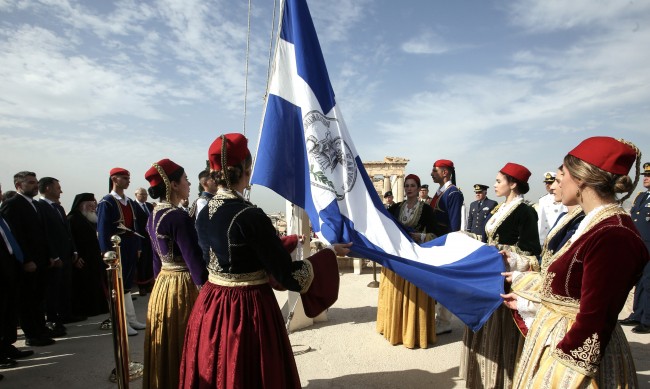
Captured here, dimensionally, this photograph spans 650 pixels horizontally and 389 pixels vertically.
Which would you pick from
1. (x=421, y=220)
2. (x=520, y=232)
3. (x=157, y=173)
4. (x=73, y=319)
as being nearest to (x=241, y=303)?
(x=157, y=173)

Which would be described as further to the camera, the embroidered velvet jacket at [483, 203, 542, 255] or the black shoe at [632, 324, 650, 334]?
the black shoe at [632, 324, 650, 334]

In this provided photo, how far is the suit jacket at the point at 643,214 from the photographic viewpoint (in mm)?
5574

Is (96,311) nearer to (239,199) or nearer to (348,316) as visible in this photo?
(348,316)

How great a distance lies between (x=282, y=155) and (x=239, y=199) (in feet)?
4.99

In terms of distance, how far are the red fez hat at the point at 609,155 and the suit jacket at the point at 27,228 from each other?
620 cm

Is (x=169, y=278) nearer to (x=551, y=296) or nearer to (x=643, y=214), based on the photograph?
(x=551, y=296)

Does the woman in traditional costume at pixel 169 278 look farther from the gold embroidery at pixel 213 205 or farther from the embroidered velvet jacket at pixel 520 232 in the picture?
the embroidered velvet jacket at pixel 520 232

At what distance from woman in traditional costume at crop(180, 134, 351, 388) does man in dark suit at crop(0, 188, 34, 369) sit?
11.5 feet

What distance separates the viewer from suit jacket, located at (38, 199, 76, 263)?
212 inches

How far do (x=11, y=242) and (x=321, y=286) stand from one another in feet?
14.6

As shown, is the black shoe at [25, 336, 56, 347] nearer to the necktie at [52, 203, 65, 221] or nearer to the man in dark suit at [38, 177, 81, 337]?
the man in dark suit at [38, 177, 81, 337]

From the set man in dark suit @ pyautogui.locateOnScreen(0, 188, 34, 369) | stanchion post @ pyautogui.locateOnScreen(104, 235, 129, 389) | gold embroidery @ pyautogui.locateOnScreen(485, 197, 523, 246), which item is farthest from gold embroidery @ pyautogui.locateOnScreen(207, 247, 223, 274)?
man in dark suit @ pyautogui.locateOnScreen(0, 188, 34, 369)

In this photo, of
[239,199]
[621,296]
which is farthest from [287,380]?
[621,296]

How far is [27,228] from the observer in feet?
16.3
